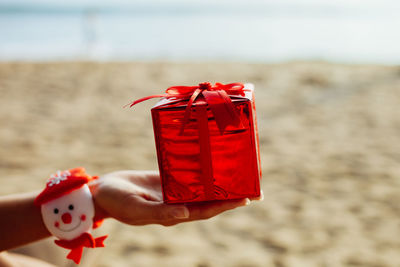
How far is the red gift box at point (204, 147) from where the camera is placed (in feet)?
3.37

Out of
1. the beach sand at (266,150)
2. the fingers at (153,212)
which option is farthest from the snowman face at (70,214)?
the beach sand at (266,150)

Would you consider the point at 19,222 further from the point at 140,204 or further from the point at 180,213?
the point at 180,213

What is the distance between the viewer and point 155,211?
1099mm

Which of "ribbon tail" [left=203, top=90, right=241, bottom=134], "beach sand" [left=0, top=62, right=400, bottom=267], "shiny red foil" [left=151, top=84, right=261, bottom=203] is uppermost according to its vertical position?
"ribbon tail" [left=203, top=90, right=241, bottom=134]

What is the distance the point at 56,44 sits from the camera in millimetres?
10188

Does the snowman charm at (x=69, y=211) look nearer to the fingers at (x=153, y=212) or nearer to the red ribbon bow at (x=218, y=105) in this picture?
the fingers at (x=153, y=212)

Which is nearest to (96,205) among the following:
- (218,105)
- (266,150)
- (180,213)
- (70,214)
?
(70,214)

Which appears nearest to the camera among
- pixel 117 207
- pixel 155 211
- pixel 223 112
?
pixel 223 112

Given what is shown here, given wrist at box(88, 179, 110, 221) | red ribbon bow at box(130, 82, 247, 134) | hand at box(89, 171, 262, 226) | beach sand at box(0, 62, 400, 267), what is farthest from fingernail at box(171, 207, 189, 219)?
beach sand at box(0, 62, 400, 267)

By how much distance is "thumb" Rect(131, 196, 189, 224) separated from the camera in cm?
105

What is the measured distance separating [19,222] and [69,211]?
138 mm

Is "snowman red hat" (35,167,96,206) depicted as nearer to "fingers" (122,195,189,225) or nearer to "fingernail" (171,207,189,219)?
"fingers" (122,195,189,225)

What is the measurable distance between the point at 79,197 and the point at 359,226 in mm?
1620

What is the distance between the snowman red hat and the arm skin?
42 mm
